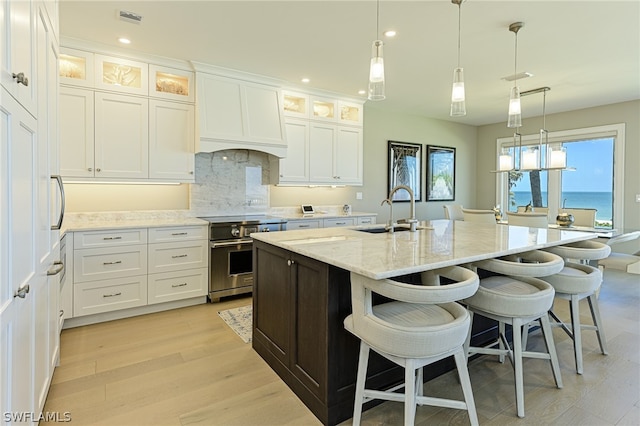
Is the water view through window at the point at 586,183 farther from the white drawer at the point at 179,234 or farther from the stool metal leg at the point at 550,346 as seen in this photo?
the white drawer at the point at 179,234

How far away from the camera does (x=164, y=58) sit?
364 cm

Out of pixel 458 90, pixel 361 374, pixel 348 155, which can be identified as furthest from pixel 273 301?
pixel 348 155

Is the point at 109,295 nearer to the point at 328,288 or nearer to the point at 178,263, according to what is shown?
the point at 178,263

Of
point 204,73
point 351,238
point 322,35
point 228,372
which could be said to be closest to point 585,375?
point 351,238

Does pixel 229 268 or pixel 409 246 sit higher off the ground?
pixel 409 246

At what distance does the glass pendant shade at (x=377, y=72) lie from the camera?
2344 mm

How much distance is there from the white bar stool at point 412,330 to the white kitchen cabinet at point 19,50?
1.55 metres

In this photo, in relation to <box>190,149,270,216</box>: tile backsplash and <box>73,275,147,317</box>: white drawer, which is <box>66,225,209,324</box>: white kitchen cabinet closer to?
<box>73,275,147,317</box>: white drawer

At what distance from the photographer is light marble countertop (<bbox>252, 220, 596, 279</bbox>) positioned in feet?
5.37

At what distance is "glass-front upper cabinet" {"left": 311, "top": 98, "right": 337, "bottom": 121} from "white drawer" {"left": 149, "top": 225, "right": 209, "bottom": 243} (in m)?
2.29

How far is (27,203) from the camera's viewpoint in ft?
4.75

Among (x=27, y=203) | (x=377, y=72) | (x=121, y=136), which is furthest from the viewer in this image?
(x=121, y=136)

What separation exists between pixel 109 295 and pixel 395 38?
11.9 ft

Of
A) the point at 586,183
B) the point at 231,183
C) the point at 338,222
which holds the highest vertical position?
the point at 586,183
